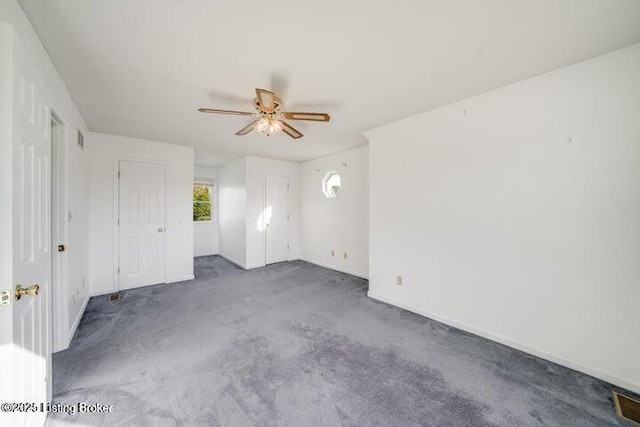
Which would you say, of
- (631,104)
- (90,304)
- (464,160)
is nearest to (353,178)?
(464,160)

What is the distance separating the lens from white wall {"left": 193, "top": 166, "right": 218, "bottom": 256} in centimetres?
648

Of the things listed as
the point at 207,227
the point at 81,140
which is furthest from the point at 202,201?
the point at 81,140

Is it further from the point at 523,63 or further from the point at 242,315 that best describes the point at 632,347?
the point at 242,315

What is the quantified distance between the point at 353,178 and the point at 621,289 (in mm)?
3554

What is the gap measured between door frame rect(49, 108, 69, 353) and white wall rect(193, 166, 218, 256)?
4.12 meters

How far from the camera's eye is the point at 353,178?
474 centimetres

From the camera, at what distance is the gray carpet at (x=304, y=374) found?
5.21ft

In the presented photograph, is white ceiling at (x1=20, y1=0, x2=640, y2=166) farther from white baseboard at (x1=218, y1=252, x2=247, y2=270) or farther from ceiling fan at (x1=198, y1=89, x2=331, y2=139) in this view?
white baseboard at (x1=218, y1=252, x2=247, y2=270)

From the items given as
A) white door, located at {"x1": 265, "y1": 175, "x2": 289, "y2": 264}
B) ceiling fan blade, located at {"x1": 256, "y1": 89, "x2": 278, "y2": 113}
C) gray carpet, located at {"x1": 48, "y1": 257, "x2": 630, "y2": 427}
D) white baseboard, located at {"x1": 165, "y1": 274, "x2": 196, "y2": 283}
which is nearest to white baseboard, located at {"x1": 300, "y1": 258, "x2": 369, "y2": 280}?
white door, located at {"x1": 265, "y1": 175, "x2": 289, "y2": 264}

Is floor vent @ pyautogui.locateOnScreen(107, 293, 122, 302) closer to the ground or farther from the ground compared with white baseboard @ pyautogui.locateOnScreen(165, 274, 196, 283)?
closer to the ground

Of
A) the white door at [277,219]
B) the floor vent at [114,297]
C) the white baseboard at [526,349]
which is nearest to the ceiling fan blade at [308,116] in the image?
the white baseboard at [526,349]

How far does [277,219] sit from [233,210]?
1106mm

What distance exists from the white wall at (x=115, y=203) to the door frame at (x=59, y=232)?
1.63 meters

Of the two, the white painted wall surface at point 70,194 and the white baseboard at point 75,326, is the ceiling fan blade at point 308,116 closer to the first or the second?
the white painted wall surface at point 70,194
